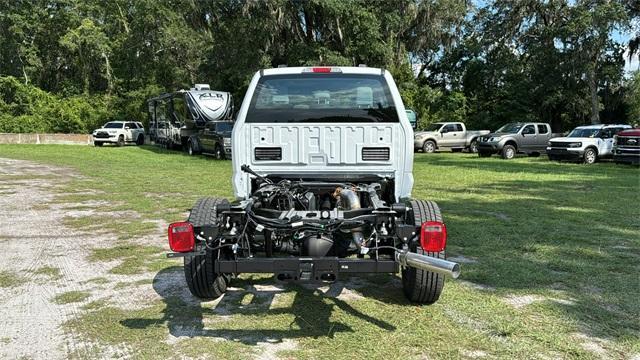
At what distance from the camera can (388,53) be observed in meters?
31.3

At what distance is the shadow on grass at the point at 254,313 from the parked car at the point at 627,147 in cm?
1850

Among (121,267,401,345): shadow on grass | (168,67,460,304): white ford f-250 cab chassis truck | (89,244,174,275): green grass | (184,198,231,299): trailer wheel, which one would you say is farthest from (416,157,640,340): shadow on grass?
(89,244,174,275): green grass

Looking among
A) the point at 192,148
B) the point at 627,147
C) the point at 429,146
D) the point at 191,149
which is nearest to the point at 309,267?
the point at 627,147

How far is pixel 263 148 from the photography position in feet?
18.1

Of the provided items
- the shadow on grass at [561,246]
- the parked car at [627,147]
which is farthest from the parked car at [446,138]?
the shadow on grass at [561,246]

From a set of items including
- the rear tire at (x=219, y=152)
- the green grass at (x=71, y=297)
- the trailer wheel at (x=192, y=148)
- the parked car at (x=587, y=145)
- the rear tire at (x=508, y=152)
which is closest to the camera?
the green grass at (x=71, y=297)

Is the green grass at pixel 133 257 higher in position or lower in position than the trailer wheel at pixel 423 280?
lower

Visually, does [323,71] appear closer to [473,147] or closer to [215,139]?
[215,139]

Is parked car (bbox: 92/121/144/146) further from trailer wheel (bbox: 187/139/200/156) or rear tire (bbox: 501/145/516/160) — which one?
rear tire (bbox: 501/145/516/160)

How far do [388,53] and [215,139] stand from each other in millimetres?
13355

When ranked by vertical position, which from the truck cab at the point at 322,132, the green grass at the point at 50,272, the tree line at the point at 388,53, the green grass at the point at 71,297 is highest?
the tree line at the point at 388,53

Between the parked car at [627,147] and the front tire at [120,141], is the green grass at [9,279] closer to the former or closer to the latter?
the parked car at [627,147]

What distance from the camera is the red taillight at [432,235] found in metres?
4.15

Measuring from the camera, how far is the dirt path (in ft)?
13.4
